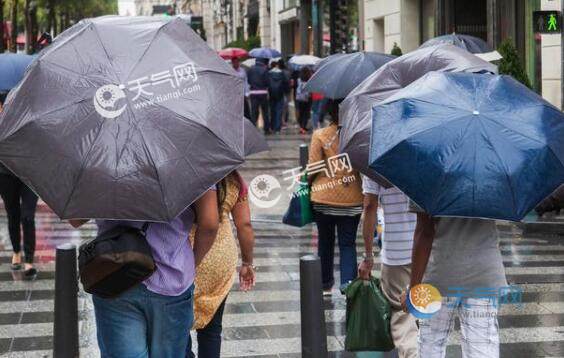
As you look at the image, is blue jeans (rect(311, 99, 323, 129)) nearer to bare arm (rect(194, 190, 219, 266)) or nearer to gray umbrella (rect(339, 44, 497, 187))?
gray umbrella (rect(339, 44, 497, 187))

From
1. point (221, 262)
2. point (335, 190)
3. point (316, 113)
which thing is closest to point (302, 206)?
point (335, 190)

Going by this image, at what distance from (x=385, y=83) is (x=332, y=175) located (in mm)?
2056

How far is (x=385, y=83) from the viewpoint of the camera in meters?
5.80

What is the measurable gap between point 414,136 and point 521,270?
5807mm

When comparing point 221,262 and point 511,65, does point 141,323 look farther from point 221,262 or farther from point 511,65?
point 511,65

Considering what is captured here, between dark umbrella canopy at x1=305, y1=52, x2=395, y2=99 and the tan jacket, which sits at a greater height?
dark umbrella canopy at x1=305, y1=52, x2=395, y2=99

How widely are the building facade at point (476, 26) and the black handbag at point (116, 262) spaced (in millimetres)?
13929

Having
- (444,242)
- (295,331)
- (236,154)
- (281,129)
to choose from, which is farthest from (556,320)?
(281,129)

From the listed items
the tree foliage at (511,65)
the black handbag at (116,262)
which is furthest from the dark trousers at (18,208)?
the tree foliage at (511,65)

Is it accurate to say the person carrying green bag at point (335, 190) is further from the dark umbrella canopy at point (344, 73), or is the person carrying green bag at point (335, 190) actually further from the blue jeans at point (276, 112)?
the blue jeans at point (276, 112)

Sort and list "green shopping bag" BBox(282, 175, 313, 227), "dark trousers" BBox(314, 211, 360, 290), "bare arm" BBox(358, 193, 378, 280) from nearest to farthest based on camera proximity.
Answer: "bare arm" BBox(358, 193, 378, 280) → "dark trousers" BBox(314, 211, 360, 290) → "green shopping bag" BBox(282, 175, 313, 227)

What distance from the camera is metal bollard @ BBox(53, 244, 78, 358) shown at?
216 inches

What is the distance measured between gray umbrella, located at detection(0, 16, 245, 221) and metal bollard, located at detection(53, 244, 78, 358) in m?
1.57

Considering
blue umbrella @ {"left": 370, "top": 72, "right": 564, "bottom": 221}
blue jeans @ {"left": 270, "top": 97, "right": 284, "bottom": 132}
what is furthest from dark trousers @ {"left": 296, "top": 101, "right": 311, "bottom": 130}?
blue umbrella @ {"left": 370, "top": 72, "right": 564, "bottom": 221}
